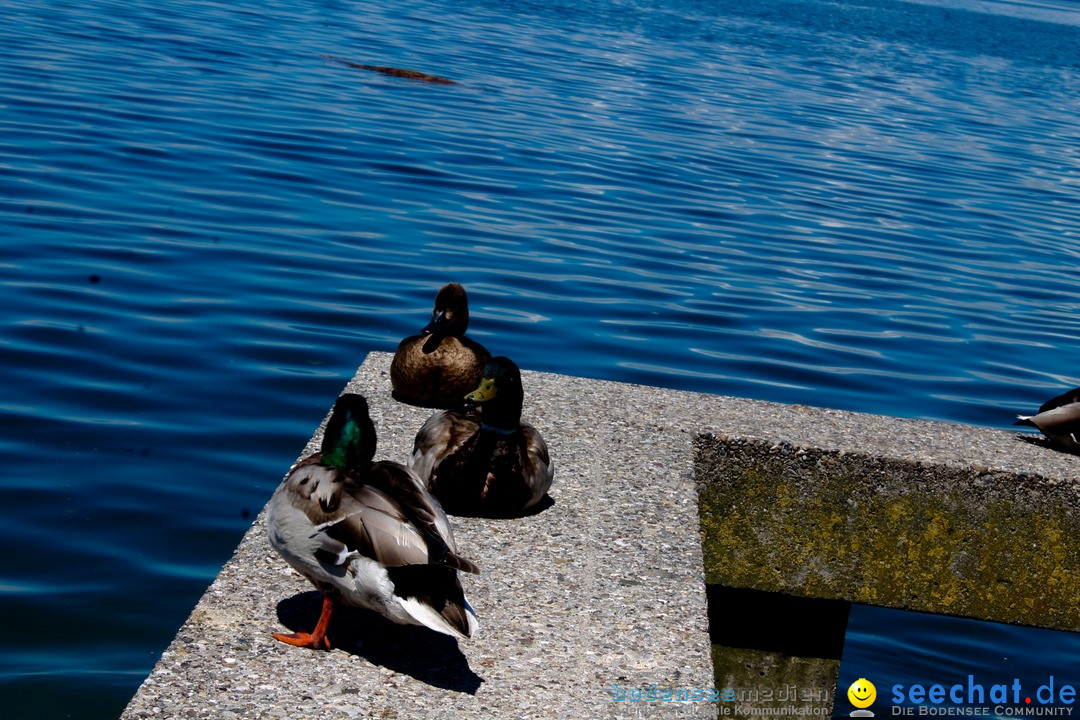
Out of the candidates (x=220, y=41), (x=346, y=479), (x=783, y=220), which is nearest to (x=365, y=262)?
(x=783, y=220)

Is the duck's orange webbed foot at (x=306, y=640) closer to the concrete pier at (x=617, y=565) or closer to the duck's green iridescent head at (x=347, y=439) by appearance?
the concrete pier at (x=617, y=565)

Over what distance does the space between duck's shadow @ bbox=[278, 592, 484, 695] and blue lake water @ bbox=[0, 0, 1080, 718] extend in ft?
4.29

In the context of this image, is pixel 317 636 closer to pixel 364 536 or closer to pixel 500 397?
pixel 364 536

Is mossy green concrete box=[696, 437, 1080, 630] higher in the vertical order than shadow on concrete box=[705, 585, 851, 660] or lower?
higher

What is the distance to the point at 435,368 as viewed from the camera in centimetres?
592

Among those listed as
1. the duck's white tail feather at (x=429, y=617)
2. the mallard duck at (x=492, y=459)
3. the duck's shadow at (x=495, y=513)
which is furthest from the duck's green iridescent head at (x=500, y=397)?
the duck's white tail feather at (x=429, y=617)

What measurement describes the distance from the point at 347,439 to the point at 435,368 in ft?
6.88

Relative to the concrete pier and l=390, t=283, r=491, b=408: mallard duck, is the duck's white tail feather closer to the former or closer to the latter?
the concrete pier

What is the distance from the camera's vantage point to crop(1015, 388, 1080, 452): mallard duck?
603cm

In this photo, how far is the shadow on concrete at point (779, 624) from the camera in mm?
5910

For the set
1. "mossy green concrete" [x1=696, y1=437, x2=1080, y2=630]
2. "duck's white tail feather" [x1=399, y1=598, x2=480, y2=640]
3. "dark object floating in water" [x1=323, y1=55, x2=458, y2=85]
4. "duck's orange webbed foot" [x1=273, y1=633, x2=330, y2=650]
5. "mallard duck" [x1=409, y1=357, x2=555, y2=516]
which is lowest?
"dark object floating in water" [x1=323, y1=55, x2=458, y2=85]

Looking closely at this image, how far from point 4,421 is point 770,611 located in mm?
4036

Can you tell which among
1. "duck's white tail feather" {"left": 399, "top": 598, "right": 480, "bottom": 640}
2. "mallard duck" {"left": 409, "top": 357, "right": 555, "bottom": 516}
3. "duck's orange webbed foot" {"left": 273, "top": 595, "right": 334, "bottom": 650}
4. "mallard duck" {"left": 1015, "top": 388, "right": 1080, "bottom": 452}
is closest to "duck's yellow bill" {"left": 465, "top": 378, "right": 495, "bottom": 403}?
"mallard duck" {"left": 409, "top": 357, "right": 555, "bottom": 516}

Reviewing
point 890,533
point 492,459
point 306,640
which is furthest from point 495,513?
point 890,533
